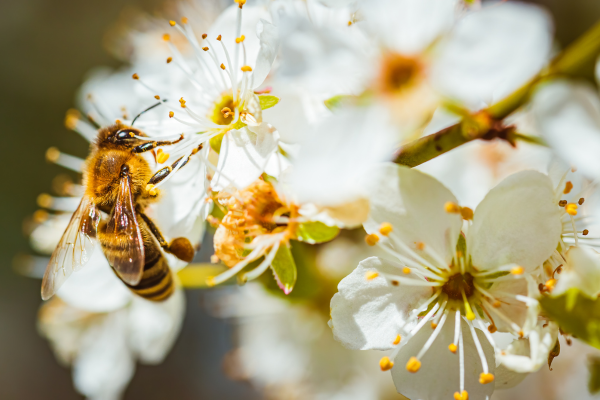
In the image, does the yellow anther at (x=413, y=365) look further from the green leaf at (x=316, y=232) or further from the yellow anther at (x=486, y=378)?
the green leaf at (x=316, y=232)

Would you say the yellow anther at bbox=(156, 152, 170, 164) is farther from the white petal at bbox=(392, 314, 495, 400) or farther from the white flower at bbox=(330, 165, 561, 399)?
the white petal at bbox=(392, 314, 495, 400)

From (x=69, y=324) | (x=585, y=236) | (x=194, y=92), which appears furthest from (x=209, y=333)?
(x=585, y=236)

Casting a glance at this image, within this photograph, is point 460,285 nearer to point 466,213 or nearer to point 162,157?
point 466,213

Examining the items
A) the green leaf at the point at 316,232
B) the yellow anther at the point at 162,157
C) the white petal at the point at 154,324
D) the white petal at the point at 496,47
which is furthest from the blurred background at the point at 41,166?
the white petal at the point at 496,47

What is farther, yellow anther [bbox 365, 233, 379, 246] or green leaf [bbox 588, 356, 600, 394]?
green leaf [bbox 588, 356, 600, 394]

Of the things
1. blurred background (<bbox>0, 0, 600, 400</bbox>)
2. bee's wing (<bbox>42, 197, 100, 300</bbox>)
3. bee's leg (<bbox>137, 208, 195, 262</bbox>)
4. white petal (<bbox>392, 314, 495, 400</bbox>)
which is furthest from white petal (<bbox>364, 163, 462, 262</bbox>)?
blurred background (<bbox>0, 0, 600, 400</bbox>)

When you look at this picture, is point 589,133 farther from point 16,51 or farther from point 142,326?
point 16,51
